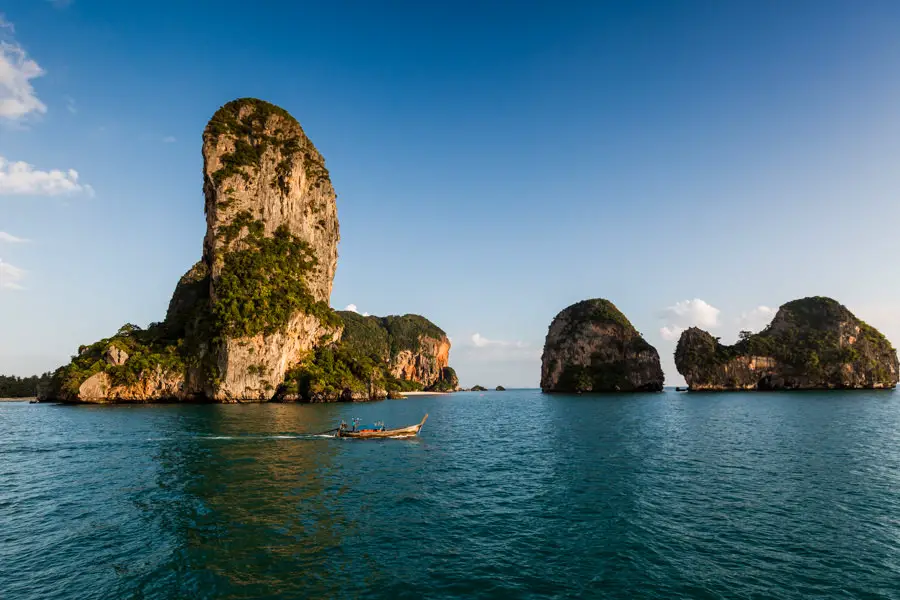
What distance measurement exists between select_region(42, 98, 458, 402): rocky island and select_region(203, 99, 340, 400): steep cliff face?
0.28m

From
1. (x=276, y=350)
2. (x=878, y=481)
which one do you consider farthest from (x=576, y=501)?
(x=276, y=350)

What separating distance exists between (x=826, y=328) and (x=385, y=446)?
170285mm

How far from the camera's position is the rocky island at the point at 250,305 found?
291 feet

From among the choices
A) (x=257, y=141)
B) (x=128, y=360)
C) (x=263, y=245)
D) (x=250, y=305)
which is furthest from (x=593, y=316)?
(x=128, y=360)

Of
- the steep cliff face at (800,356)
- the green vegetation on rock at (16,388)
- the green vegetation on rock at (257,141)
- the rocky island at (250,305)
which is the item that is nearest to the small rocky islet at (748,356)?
the steep cliff face at (800,356)

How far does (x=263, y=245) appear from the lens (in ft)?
347

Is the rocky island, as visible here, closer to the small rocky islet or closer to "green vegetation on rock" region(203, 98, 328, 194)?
"green vegetation on rock" region(203, 98, 328, 194)

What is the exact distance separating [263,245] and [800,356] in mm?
167976

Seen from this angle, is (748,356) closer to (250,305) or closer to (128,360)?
(250,305)

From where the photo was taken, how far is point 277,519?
18.4m

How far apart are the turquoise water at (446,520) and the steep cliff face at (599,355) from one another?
125 metres

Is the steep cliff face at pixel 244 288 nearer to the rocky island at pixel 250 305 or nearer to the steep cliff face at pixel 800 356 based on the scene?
the rocky island at pixel 250 305

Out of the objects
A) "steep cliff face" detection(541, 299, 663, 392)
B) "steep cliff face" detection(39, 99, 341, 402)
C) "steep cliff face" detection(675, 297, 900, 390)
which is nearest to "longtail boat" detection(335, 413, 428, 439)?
"steep cliff face" detection(39, 99, 341, 402)

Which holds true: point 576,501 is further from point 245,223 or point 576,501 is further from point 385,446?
point 245,223
